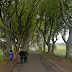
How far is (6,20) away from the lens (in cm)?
1728

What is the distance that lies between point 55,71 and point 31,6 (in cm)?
1410

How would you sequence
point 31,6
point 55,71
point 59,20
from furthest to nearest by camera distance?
point 59,20 < point 31,6 < point 55,71

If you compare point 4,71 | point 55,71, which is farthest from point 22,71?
point 55,71

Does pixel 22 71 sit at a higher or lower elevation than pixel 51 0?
lower

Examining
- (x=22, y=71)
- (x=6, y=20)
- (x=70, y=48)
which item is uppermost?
(x=6, y=20)

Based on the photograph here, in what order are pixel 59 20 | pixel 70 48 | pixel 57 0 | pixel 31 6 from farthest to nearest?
1. pixel 59 20
2. pixel 31 6
3. pixel 57 0
4. pixel 70 48

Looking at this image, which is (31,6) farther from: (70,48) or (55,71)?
(55,71)

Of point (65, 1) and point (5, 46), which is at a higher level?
point (65, 1)

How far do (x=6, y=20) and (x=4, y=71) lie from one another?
10.2 metres

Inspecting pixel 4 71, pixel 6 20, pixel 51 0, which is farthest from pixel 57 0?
pixel 4 71

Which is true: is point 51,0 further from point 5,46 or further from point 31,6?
point 5,46

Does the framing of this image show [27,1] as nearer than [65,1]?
No

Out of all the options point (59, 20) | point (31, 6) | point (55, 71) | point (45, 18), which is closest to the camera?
point (55, 71)

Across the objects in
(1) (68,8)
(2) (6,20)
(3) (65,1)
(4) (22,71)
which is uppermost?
(3) (65,1)
